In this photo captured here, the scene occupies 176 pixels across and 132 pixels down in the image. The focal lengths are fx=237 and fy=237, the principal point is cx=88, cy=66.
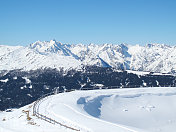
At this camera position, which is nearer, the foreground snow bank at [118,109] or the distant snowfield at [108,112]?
the distant snowfield at [108,112]

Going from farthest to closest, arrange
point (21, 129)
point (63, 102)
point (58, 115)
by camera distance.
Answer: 1. point (63, 102)
2. point (58, 115)
3. point (21, 129)

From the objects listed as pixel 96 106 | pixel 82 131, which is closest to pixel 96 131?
pixel 82 131

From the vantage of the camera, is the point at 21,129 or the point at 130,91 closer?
the point at 21,129

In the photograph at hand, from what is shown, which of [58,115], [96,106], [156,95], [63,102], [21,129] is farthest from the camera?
[156,95]

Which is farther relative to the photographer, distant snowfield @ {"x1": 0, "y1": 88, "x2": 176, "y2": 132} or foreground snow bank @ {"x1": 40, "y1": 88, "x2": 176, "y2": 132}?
foreground snow bank @ {"x1": 40, "y1": 88, "x2": 176, "y2": 132}

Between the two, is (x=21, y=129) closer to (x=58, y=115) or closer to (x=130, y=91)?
(x=58, y=115)

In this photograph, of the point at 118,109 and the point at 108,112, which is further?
the point at 118,109

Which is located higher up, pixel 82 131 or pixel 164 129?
pixel 82 131

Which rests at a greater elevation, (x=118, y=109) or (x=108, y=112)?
(x=118, y=109)
